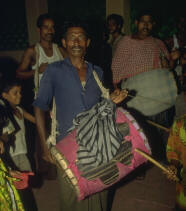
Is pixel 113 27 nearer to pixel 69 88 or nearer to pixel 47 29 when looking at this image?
pixel 47 29

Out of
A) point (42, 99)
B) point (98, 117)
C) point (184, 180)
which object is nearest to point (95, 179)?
point (98, 117)

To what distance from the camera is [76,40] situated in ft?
6.82

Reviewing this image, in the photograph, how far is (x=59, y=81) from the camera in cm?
205

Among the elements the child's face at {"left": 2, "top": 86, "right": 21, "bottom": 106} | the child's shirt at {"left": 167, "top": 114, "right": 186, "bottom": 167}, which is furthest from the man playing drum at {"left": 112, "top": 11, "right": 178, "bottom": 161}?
the child's face at {"left": 2, "top": 86, "right": 21, "bottom": 106}

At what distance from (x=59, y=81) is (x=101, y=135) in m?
0.62

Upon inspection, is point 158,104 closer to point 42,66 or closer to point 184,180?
point 184,180

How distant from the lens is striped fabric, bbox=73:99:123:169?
169 cm

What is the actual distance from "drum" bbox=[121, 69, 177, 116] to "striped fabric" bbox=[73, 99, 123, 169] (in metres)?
1.18

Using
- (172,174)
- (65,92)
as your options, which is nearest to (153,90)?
(172,174)

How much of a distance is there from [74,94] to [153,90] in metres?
1.18

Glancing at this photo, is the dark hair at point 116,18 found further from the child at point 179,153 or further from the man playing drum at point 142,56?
the child at point 179,153

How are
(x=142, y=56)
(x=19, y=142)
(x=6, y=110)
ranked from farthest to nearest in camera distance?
(x=142, y=56) < (x=19, y=142) < (x=6, y=110)

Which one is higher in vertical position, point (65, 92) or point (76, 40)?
point (76, 40)

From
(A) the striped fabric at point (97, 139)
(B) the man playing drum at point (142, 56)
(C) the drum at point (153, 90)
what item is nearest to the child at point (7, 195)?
(A) the striped fabric at point (97, 139)
